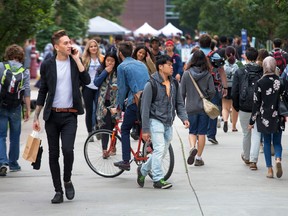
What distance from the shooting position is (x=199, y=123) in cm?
1238

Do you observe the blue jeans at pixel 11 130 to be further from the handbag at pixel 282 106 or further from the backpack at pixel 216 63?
the backpack at pixel 216 63

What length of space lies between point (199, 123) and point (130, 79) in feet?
5.75

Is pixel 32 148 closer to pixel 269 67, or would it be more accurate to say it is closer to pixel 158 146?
pixel 158 146

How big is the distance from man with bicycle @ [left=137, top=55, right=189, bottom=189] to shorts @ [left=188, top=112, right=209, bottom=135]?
190 centimetres

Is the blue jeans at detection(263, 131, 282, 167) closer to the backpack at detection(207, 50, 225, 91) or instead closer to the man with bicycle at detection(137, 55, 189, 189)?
the man with bicycle at detection(137, 55, 189, 189)

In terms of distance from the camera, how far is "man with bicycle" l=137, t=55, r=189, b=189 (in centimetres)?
1020

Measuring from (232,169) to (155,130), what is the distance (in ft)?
7.35

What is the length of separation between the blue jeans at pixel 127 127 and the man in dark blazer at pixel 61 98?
1540 mm

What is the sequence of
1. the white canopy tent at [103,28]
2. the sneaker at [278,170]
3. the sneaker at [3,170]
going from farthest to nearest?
the white canopy tent at [103,28] → the sneaker at [3,170] → the sneaker at [278,170]

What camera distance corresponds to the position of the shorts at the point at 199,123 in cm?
1232

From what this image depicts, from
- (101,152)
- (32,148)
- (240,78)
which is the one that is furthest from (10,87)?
(240,78)

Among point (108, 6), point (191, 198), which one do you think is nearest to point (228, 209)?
point (191, 198)

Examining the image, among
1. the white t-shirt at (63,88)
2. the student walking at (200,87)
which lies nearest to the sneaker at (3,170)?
the white t-shirt at (63,88)

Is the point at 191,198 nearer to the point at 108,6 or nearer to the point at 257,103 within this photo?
the point at 257,103
